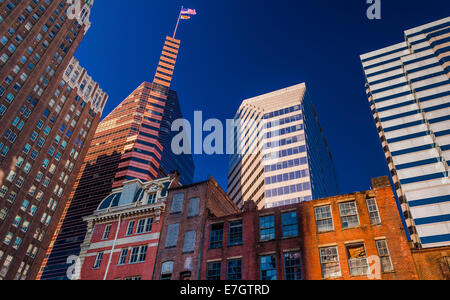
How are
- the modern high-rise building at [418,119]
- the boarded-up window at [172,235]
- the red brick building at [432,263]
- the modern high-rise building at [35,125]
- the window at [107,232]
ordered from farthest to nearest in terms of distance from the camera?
the modern high-rise building at [35,125] < the modern high-rise building at [418,119] < the window at [107,232] < the boarded-up window at [172,235] < the red brick building at [432,263]

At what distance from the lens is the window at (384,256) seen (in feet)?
81.2

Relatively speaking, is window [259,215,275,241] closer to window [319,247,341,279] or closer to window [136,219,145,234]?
window [319,247,341,279]

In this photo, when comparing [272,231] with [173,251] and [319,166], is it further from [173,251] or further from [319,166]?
[319,166]

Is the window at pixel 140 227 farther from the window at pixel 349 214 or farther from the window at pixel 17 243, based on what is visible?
the window at pixel 17 243

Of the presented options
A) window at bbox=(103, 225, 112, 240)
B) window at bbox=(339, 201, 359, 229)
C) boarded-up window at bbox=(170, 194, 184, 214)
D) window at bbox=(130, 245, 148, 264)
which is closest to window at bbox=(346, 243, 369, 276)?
window at bbox=(339, 201, 359, 229)

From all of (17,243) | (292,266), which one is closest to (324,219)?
(292,266)

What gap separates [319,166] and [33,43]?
86102mm

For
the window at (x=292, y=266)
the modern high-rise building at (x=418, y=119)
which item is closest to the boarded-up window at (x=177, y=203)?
the window at (x=292, y=266)

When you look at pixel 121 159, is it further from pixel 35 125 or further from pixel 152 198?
pixel 152 198

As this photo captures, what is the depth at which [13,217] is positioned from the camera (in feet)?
240

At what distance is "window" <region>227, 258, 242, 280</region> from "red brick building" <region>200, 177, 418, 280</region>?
8 cm

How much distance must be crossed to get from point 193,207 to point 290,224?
35.7 ft

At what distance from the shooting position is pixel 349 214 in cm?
2845

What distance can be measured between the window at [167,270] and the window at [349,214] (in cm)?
1650
